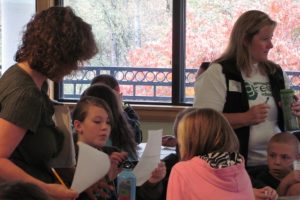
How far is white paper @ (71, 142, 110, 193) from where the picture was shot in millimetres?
1763

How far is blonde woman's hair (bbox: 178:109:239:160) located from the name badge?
0.57 metres

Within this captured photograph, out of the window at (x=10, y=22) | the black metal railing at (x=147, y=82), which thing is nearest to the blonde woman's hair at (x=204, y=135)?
the black metal railing at (x=147, y=82)

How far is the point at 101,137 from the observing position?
238cm

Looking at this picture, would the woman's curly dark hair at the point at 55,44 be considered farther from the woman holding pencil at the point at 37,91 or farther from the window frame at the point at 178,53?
the window frame at the point at 178,53

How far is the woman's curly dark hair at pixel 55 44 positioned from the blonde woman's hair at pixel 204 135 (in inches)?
18.5

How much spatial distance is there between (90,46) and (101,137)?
636 millimetres

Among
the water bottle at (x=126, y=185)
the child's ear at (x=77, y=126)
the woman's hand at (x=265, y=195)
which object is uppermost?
the child's ear at (x=77, y=126)

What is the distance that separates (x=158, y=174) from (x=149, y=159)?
19 centimetres

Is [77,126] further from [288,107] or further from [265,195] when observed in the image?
[288,107]

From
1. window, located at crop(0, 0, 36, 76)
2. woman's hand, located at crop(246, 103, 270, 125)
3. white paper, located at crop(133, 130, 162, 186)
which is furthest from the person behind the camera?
window, located at crop(0, 0, 36, 76)

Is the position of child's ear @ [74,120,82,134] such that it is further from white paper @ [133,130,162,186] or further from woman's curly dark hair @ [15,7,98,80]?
woman's curly dark hair @ [15,7,98,80]

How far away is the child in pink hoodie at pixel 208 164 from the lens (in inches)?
74.9

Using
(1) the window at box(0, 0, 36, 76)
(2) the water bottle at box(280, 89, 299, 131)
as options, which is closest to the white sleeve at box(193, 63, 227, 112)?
(2) the water bottle at box(280, 89, 299, 131)

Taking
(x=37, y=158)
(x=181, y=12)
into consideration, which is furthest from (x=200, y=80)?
(x=181, y=12)
